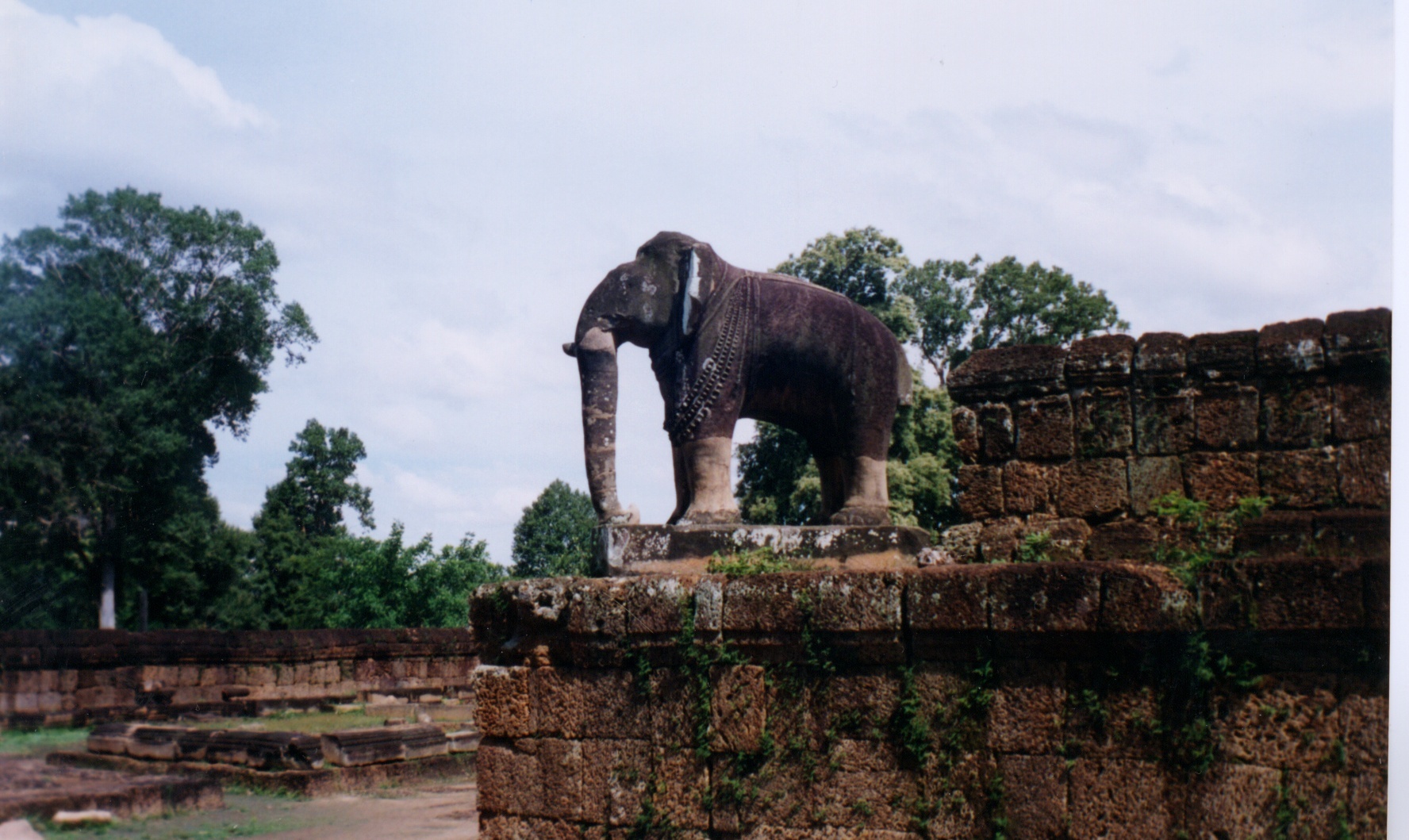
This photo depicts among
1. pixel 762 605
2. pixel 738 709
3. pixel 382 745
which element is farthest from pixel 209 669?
pixel 762 605

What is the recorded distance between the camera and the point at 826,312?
6512 mm

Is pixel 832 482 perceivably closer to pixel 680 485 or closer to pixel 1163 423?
pixel 680 485

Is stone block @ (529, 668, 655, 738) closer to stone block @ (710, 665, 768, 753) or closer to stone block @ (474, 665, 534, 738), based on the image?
stone block @ (474, 665, 534, 738)

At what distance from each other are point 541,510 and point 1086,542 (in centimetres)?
6219

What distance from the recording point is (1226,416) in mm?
4875

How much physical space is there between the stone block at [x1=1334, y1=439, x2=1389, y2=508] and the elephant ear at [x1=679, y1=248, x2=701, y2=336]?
3339 millimetres

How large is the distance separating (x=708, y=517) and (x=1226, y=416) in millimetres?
2687

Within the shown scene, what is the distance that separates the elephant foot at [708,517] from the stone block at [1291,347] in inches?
110

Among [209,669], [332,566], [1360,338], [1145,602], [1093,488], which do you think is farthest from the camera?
[332,566]

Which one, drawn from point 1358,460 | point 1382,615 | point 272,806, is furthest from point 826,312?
point 272,806

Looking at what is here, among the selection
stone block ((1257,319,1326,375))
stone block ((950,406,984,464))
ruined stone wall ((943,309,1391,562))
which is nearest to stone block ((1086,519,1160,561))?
ruined stone wall ((943,309,1391,562))

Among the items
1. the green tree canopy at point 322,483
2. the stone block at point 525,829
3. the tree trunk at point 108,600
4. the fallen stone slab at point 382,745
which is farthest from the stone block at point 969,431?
the green tree canopy at point 322,483

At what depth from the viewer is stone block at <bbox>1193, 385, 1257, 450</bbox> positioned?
15.8 ft

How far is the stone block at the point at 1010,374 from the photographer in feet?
17.2
